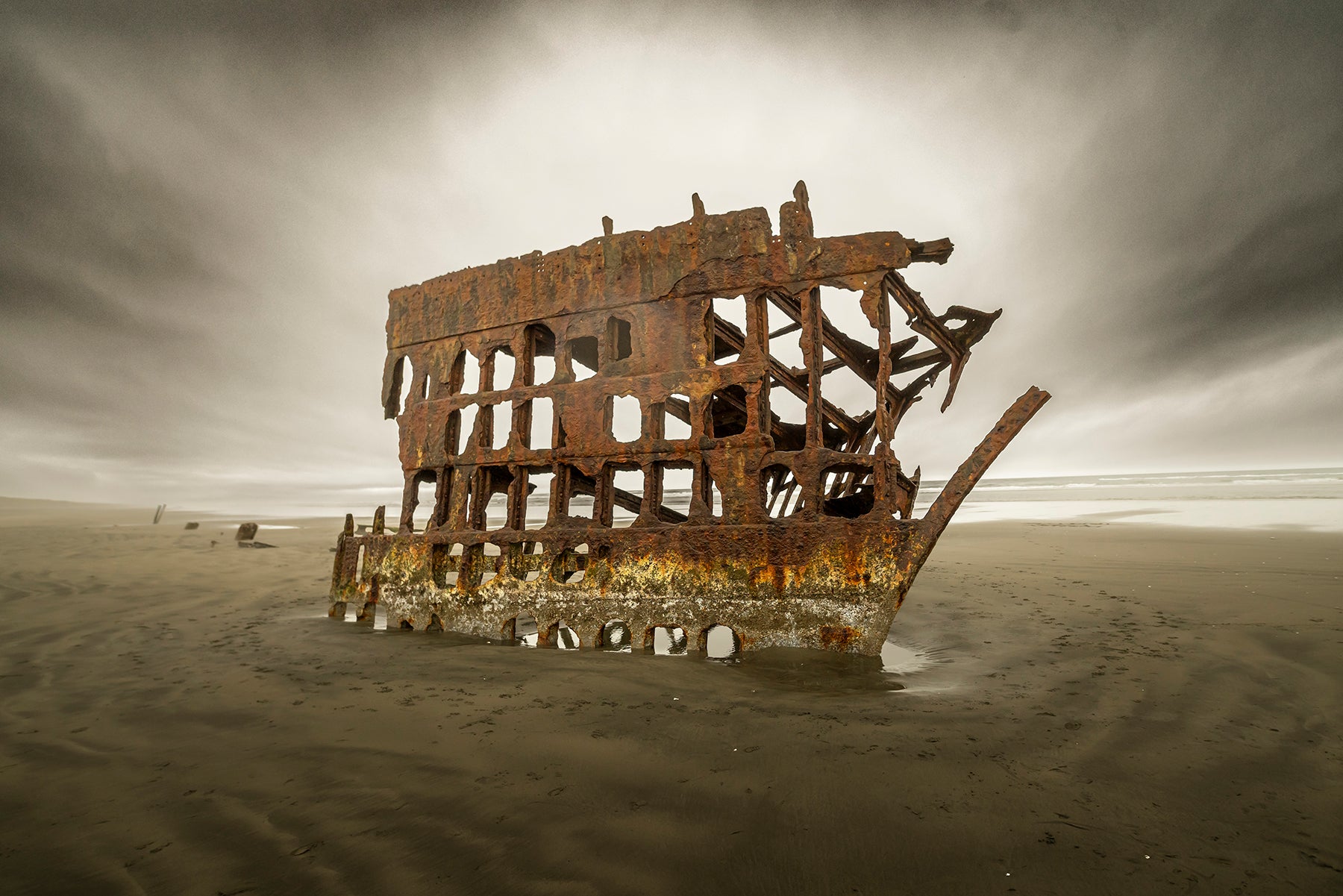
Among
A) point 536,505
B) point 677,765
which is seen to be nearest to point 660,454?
point 677,765

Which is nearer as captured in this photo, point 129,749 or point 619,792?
point 619,792

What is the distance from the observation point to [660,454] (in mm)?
4031

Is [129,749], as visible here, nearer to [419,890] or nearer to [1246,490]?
[419,890]

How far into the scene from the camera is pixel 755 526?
3.72 metres

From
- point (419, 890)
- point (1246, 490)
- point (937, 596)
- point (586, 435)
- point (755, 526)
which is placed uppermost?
point (1246, 490)

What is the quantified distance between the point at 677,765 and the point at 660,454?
2.24 metres

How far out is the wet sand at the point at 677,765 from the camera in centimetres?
148

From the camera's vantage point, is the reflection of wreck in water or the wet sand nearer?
the wet sand

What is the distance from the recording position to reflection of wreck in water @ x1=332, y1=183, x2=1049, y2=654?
3.62 m

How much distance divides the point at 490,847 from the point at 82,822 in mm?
1242

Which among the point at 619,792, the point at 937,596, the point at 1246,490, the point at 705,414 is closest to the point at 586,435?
the point at 705,414

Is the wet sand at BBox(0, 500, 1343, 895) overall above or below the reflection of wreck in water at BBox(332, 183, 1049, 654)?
below

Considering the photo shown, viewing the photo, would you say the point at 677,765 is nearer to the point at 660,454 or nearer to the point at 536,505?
the point at 660,454

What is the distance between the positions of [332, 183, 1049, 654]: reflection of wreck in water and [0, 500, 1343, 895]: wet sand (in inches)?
16.0
